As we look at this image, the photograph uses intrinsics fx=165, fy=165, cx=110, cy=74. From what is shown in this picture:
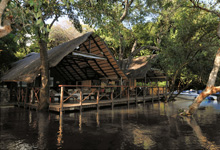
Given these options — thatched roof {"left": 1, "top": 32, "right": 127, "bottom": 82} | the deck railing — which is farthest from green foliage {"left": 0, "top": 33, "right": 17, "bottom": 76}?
the deck railing

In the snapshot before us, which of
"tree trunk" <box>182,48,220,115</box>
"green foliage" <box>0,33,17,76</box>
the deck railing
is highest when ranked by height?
"green foliage" <box>0,33,17,76</box>

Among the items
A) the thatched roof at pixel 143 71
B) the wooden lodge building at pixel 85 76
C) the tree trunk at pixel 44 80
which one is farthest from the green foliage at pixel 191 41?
the tree trunk at pixel 44 80

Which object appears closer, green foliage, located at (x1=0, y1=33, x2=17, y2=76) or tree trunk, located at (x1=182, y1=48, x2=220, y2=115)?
tree trunk, located at (x1=182, y1=48, x2=220, y2=115)

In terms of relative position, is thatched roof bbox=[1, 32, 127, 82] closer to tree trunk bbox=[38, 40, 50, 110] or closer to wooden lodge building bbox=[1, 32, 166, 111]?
wooden lodge building bbox=[1, 32, 166, 111]

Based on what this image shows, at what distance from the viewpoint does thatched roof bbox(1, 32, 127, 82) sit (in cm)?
1143

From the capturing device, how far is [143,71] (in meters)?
18.3

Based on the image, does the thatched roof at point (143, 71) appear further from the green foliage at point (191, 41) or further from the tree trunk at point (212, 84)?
the tree trunk at point (212, 84)

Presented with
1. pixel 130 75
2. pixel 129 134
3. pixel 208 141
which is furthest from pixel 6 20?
pixel 130 75

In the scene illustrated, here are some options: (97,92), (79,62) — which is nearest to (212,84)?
(97,92)

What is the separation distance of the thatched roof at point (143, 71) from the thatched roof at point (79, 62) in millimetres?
3873

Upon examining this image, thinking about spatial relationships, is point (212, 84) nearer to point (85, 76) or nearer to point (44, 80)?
point (44, 80)

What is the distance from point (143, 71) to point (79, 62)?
23.2 ft

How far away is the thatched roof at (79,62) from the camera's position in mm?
11430

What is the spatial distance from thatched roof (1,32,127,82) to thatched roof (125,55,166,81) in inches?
152
